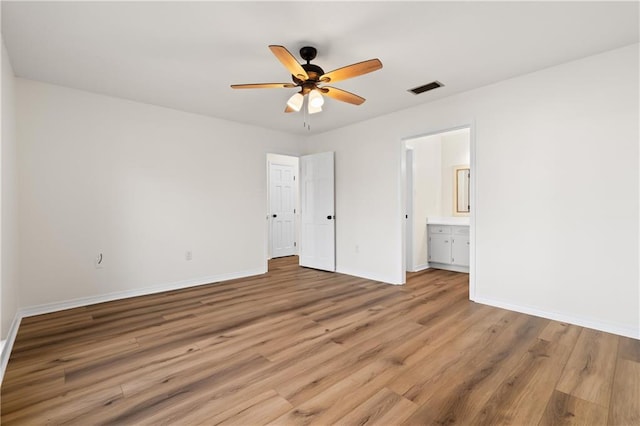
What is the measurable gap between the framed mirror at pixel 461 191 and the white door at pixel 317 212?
2496mm

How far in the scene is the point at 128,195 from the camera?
3.89 m

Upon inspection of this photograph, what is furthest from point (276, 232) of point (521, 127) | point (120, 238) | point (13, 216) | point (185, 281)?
point (521, 127)

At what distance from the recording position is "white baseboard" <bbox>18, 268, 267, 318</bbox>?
3.26m

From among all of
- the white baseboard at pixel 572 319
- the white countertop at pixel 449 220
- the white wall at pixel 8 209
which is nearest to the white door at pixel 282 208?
the white countertop at pixel 449 220

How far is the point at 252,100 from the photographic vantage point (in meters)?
3.89

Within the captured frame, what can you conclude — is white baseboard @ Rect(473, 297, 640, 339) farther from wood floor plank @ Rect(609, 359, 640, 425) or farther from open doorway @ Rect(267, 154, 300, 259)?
open doorway @ Rect(267, 154, 300, 259)

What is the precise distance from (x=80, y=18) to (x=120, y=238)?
2521mm

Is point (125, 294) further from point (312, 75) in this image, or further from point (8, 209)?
point (312, 75)

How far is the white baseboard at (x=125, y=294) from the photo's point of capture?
3263 millimetres

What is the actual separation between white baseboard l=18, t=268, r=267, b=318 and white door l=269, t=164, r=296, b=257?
1.96 metres

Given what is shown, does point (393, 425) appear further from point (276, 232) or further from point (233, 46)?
point (276, 232)

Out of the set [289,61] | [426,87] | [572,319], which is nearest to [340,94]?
[289,61]

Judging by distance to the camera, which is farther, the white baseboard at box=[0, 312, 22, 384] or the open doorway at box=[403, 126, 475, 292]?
the open doorway at box=[403, 126, 475, 292]

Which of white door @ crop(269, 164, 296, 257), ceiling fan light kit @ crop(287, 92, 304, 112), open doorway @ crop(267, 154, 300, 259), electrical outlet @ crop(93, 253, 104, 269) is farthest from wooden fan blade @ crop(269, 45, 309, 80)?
white door @ crop(269, 164, 296, 257)
